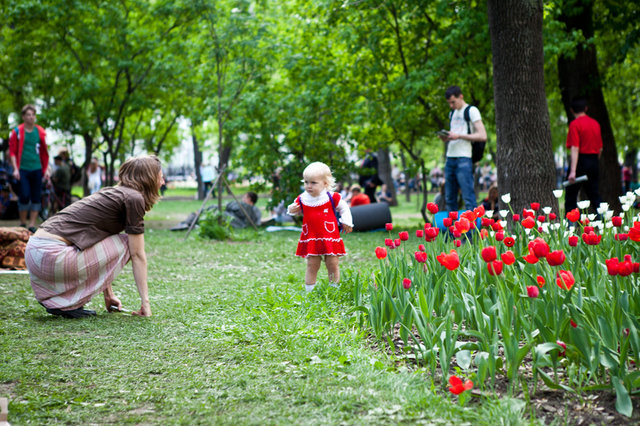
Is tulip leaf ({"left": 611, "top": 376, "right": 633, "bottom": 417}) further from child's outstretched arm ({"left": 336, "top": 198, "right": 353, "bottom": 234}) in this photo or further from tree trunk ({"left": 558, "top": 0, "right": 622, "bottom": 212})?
tree trunk ({"left": 558, "top": 0, "right": 622, "bottom": 212})

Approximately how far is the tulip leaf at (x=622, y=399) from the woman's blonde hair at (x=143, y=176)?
3.76m

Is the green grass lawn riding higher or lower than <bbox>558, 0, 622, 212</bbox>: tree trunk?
lower

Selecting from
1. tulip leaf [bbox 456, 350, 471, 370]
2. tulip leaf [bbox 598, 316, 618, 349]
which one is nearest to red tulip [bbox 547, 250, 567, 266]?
tulip leaf [bbox 598, 316, 618, 349]

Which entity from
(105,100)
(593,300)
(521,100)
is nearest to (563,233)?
(593,300)

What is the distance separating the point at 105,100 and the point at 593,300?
1548 cm

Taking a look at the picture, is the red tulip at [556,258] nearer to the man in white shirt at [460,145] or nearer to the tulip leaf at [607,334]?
the tulip leaf at [607,334]

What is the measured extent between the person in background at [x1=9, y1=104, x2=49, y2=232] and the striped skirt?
21.3ft

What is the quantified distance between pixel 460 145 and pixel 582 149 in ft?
6.18

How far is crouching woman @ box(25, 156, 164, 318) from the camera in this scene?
525 centimetres

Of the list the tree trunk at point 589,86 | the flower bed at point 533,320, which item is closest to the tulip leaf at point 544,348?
the flower bed at point 533,320

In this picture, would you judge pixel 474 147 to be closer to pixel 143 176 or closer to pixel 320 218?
pixel 320 218

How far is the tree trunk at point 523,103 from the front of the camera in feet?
24.0

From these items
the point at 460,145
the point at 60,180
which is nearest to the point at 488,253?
the point at 460,145

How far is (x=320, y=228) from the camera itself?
5.95 metres
